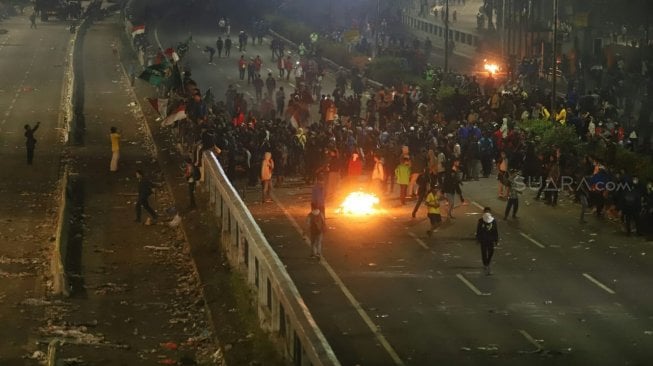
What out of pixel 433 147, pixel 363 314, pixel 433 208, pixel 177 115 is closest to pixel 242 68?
pixel 177 115

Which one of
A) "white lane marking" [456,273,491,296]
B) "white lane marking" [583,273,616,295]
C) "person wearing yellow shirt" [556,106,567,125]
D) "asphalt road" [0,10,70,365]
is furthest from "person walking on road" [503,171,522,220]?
"asphalt road" [0,10,70,365]

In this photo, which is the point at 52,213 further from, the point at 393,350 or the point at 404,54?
the point at 404,54

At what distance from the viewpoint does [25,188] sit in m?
39.3

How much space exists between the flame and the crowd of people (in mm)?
551

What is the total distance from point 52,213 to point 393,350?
1389 cm

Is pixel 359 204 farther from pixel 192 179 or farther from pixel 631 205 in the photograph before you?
pixel 631 205

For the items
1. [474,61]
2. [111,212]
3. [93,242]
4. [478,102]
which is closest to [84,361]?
[93,242]

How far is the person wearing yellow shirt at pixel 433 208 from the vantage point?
3222 cm

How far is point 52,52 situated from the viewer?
3337 inches

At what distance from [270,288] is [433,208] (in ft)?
39.8

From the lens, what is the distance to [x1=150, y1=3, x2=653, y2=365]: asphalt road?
2342 centimetres

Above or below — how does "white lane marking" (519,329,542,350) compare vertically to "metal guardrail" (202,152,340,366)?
below

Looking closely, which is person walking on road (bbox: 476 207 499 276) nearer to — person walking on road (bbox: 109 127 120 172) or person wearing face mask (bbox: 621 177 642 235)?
person wearing face mask (bbox: 621 177 642 235)

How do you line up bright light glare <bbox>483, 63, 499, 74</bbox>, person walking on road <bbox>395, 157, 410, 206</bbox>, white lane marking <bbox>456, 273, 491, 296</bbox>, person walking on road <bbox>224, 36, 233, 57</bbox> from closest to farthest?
white lane marking <bbox>456, 273, 491, 296</bbox> → person walking on road <bbox>395, 157, 410, 206</bbox> → bright light glare <bbox>483, 63, 499, 74</bbox> → person walking on road <bbox>224, 36, 233, 57</bbox>
